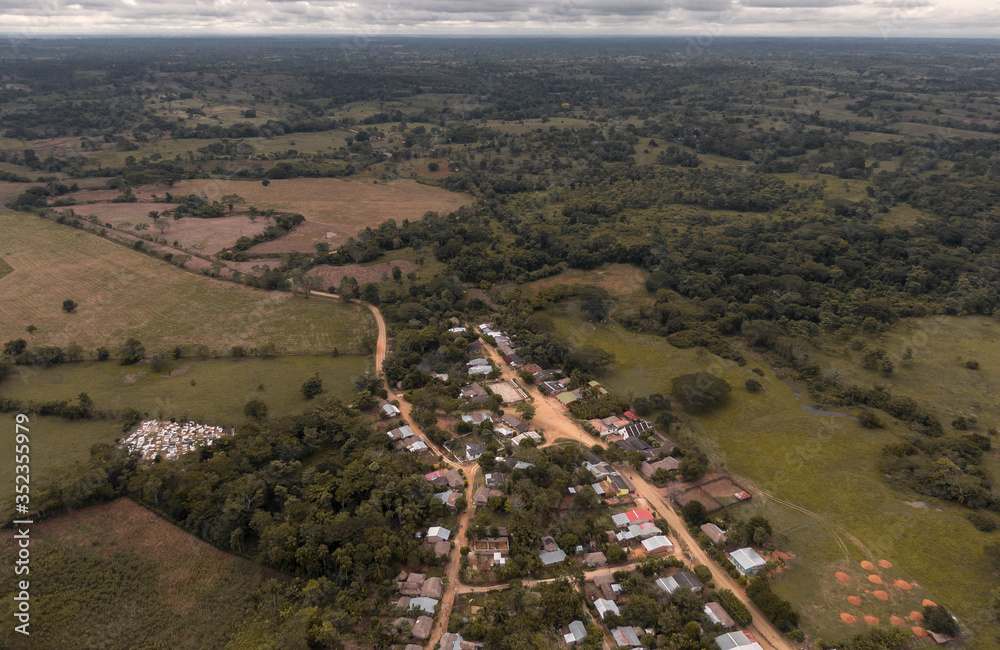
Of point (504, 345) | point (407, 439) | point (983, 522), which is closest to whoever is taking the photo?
point (983, 522)

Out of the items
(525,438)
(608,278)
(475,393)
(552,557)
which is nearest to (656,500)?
(552,557)

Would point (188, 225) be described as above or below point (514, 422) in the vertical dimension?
above

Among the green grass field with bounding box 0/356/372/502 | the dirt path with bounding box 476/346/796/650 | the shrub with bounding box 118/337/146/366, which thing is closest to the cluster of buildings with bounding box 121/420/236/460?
the green grass field with bounding box 0/356/372/502

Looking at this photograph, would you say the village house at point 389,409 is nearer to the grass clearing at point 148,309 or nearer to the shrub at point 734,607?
the grass clearing at point 148,309

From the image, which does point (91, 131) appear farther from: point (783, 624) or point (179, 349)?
point (783, 624)

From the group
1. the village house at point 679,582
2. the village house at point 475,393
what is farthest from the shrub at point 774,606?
the village house at point 475,393

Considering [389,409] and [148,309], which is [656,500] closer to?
[389,409]

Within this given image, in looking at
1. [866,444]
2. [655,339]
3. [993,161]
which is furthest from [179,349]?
[993,161]
